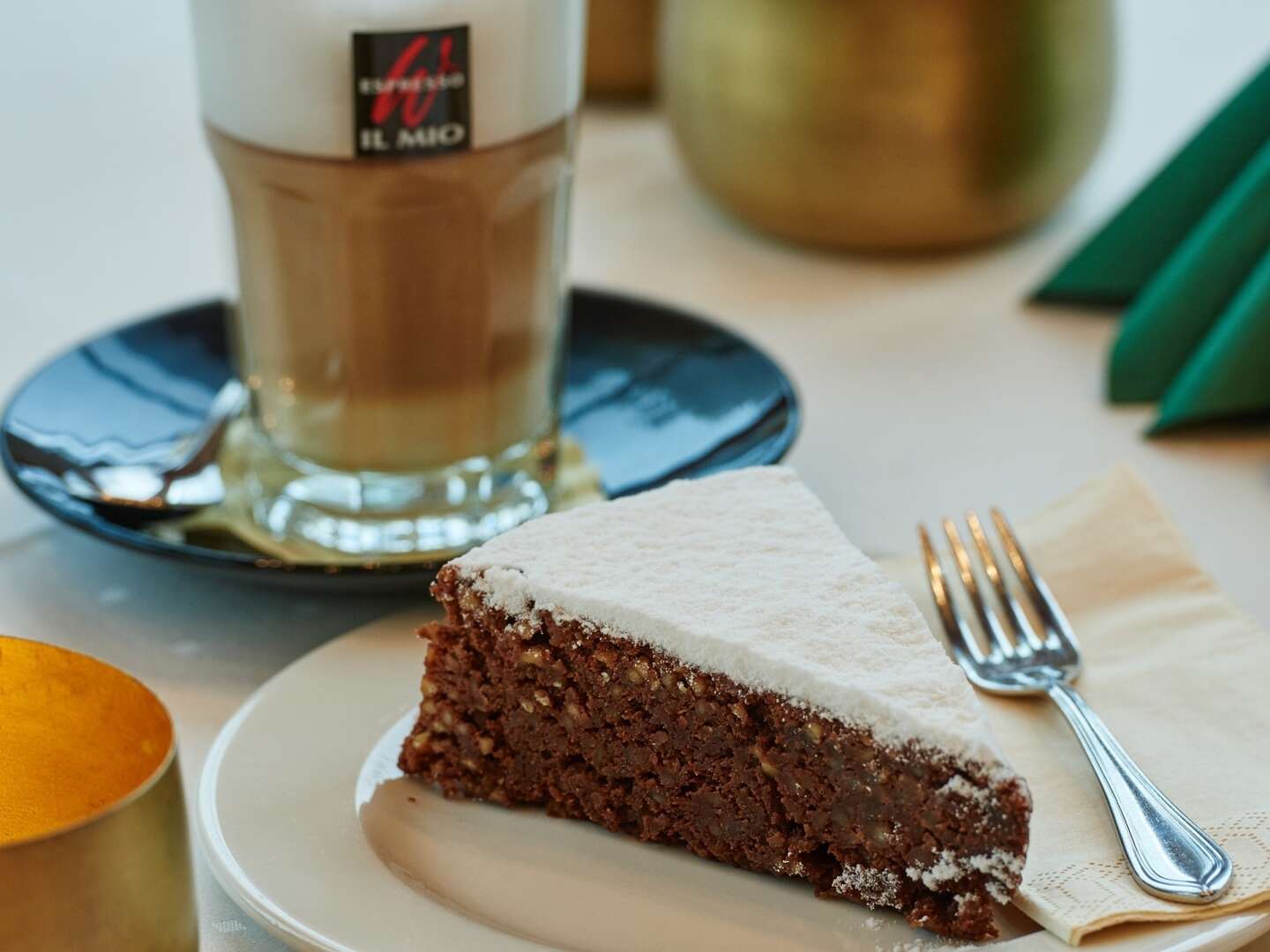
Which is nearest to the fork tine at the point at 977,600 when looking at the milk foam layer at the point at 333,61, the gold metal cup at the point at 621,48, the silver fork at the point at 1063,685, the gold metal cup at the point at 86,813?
the silver fork at the point at 1063,685

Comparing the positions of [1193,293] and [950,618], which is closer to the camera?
[950,618]

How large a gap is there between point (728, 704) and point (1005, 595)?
0.71ft

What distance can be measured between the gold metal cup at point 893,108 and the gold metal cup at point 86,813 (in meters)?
0.82

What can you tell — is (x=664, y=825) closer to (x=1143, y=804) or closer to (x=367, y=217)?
(x=1143, y=804)

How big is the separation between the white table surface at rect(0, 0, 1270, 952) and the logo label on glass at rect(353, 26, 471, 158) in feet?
0.55

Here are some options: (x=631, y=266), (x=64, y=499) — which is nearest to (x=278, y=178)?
(x=64, y=499)

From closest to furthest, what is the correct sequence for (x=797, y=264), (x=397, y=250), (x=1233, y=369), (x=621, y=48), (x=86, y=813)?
(x=86, y=813) → (x=397, y=250) → (x=1233, y=369) → (x=797, y=264) → (x=621, y=48)

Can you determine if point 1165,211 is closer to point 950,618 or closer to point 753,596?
point 950,618

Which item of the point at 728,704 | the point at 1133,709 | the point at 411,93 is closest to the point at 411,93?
the point at 411,93

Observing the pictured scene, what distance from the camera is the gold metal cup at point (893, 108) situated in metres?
1.25

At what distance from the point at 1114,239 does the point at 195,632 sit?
771 millimetres

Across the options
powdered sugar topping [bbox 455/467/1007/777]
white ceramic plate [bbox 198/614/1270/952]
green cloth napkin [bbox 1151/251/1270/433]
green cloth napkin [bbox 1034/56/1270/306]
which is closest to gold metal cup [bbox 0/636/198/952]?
white ceramic plate [bbox 198/614/1270/952]

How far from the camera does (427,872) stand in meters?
0.70

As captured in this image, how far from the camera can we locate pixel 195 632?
0.90 meters
